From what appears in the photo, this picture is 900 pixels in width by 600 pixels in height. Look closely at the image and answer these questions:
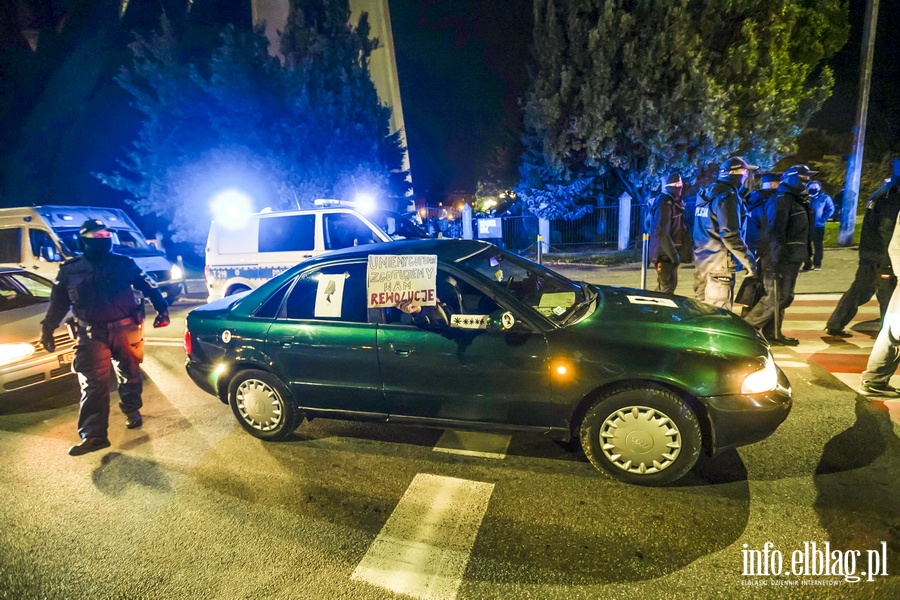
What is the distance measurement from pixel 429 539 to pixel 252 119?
44.5 ft

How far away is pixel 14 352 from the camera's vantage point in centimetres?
494

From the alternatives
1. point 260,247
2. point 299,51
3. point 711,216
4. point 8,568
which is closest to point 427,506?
point 8,568

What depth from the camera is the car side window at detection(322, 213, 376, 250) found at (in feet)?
25.0

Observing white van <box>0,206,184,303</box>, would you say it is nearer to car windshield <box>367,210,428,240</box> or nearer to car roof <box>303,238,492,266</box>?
car windshield <box>367,210,428,240</box>

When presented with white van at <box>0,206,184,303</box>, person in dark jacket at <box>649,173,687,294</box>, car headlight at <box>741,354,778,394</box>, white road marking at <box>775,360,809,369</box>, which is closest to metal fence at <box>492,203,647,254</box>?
person in dark jacket at <box>649,173,687,294</box>

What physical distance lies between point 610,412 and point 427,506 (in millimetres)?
1299

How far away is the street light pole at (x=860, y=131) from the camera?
12492mm

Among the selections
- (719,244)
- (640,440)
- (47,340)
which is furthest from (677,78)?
(47,340)

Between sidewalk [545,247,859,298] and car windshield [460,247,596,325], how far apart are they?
12.7 ft

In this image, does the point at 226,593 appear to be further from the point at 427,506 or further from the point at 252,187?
the point at 252,187

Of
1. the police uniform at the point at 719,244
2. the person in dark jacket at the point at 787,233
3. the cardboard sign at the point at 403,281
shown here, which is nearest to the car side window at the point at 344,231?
the cardboard sign at the point at 403,281

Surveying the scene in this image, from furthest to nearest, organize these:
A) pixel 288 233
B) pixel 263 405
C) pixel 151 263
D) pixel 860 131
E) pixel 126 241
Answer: pixel 860 131 → pixel 126 241 → pixel 151 263 → pixel 288 233 → pixel 263 405

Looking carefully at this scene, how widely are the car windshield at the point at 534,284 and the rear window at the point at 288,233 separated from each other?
14.0 feet

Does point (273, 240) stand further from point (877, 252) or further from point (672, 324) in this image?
point (877, 252)
